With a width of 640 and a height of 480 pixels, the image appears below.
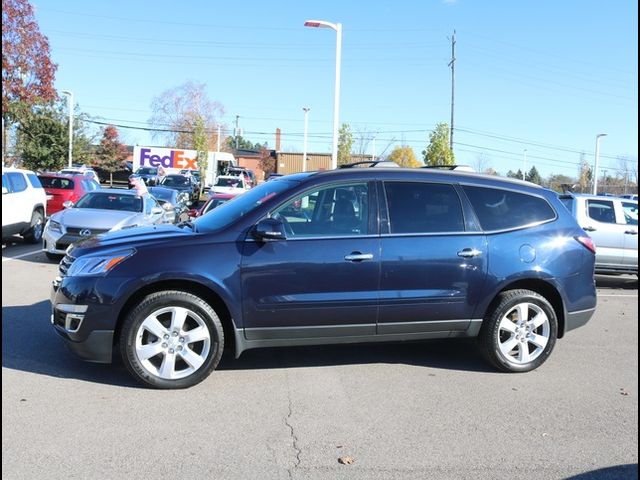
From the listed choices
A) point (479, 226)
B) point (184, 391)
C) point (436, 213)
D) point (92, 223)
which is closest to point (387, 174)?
point (436, 213)

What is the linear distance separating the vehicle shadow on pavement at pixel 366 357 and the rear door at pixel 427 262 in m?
0.55

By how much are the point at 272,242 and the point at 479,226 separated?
76.0 inches

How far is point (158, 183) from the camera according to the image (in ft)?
108

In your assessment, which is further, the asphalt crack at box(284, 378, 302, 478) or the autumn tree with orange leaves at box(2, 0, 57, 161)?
the autumn tree with orange leaves at box(2, 0, 57, 161)

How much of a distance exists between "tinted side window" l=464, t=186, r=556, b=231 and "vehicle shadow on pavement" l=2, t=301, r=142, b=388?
337 cm

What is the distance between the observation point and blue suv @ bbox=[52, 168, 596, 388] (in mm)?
4645

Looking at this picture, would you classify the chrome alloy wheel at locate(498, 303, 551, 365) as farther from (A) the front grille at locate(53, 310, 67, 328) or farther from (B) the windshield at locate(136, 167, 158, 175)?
(B) the windshield at locate(136, 167, 158, 175)

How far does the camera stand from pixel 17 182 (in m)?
13.0

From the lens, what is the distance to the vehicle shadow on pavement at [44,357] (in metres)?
4.90

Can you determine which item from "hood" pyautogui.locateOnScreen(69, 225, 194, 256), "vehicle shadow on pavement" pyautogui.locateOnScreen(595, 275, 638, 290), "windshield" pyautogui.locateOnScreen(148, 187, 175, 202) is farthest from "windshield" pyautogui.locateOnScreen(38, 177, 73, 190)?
"vehicle shadow on pavement" pyautogui.locateOnScreen(595, 275, 638, 290)

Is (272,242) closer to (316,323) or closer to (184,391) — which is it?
(316,323)

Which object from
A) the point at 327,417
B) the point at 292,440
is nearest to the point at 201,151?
the point at 327,417

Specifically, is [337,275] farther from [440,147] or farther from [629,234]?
[440,147]

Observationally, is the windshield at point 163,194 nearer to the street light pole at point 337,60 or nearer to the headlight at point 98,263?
the street light pole at point 337,60
